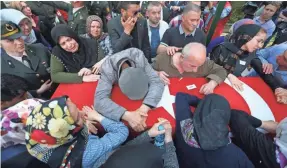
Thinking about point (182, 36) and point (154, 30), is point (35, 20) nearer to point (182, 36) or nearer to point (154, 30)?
point (154, 30)

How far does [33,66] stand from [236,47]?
2.27 m

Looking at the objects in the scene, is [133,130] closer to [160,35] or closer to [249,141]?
[249,141]

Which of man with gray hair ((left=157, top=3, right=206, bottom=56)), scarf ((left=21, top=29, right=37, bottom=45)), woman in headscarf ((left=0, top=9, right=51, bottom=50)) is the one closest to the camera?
woman in headscarf ((left=0, top=9, right=51, bottom=50))

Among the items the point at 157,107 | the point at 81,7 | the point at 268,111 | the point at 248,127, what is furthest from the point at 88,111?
the point at 81,7

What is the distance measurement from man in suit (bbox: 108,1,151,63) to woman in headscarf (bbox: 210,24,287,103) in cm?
93

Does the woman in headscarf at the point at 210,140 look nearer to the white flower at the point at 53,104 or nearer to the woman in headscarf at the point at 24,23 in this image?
the white flower at the point at 53,104

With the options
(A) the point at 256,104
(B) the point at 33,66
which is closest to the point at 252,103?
(A) the point at 256,104

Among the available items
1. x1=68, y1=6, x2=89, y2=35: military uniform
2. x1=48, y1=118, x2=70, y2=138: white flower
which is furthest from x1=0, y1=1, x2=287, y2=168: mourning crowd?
x1=68, y1=6, x2=89, y2=35: military uniform

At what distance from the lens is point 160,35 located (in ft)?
9.93

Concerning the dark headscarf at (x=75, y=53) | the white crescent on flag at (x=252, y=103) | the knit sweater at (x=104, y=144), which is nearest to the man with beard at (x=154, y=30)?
the dark headscarf at (x=75, y=53)

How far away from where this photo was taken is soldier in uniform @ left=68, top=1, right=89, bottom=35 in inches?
132

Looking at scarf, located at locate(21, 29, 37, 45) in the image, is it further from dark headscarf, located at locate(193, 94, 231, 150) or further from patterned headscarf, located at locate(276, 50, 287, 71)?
patterned headscarf, located at locate(276, 50, 287, 71)

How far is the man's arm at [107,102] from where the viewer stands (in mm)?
1804

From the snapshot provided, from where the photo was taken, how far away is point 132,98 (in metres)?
1.92
